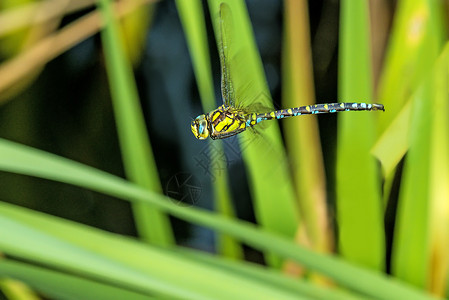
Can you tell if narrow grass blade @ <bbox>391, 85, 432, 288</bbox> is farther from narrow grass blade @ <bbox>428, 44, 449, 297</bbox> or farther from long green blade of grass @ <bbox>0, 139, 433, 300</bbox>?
long green blade of grass @ <bbox>0, 139, 433, 300</bbox>

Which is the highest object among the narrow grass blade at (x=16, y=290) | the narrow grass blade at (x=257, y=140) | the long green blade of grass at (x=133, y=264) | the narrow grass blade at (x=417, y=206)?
the narrow grass blade at (x=257, y=140)

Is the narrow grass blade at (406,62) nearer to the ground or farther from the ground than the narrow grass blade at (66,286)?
farther from the ground

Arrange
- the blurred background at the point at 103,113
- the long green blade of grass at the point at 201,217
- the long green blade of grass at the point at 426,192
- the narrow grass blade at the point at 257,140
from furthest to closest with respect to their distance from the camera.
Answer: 1. the blurred background at the point at 103,113
2. the narrow grass blade at the point at 257,140
3. the long green blade of grass at the point at 426,192
4. the long green blade of grass at the point at 201,217

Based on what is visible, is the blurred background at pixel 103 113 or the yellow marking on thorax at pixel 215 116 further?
the blurred background at pixel 103 113

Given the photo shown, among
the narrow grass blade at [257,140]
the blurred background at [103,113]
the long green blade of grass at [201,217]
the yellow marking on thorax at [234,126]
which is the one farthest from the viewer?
the blurred background at [103,113]

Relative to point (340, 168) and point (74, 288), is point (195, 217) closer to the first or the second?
point (74, 288)

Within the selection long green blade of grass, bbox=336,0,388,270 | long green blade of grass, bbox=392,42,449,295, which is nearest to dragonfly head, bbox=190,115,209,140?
long green blade of grass, bbox=336,0,388,270

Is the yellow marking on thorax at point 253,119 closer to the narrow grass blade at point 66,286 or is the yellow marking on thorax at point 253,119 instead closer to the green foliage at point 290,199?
the green foliage at point 290,199

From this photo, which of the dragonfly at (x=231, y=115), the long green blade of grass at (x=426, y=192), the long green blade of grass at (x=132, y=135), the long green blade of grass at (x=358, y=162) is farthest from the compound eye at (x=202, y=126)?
the long green blade of grass at (x=426, y=192)

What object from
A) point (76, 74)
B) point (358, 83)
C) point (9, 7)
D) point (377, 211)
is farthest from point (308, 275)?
point (9, 7)
